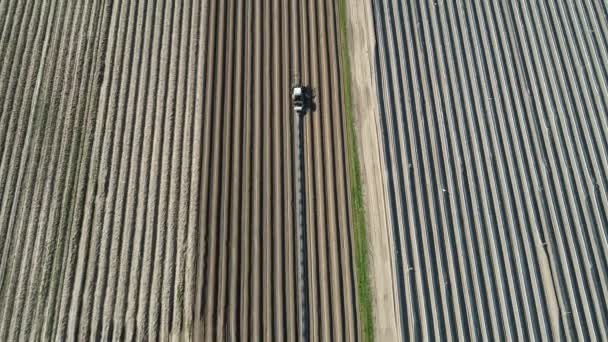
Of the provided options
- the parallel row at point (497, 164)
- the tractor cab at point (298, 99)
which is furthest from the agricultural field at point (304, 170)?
the tractor cab at point (298, 99)

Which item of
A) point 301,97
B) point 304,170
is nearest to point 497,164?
point 304,170

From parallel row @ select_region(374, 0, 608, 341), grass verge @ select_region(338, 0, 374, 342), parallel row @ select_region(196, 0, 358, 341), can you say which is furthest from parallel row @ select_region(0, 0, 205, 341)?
parallel row @ select_region(374, 0, 608, 341)

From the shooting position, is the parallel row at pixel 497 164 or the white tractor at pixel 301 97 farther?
the white tractor at pixel 301 97

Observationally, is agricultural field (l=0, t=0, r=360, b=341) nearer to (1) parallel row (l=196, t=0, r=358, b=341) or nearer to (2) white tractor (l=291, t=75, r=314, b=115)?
(1) parallel row (l=196, t=0, r=358, b=341)

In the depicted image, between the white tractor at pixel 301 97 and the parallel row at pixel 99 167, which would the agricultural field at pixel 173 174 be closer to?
the parallel row at pixel 99 167

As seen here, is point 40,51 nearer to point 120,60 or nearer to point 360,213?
point 120,60
